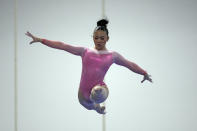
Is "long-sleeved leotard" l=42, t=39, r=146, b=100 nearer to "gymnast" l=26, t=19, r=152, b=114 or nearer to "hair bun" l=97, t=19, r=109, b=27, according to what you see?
"gymnast" l=26, t=19, r=152, b=114

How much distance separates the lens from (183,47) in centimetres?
176

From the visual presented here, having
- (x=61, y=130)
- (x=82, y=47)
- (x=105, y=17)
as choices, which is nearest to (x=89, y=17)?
(x=105, y=17)

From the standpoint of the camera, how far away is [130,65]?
64.3 inches

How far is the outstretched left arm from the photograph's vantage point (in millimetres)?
1588

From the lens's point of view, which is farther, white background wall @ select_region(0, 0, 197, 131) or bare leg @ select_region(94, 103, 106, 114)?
white background wall @ select_region(0, 0, 197, 131)

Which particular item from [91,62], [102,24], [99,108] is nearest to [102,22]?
[102,24]

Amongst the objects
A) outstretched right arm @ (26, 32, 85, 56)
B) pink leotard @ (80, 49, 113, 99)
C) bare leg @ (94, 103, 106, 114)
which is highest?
outstretched right arm @ (26, 32, 85, 56)

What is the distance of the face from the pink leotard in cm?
3

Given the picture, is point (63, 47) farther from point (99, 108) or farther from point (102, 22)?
point (99, 108)

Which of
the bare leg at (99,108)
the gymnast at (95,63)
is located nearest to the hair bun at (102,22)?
the gymnast at (95,63)

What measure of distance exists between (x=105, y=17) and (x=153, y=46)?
30 cm

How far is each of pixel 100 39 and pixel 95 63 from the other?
11cm

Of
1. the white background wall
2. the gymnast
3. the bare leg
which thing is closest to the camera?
the gymnast

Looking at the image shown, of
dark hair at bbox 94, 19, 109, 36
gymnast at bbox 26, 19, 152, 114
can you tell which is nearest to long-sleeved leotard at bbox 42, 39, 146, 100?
gymnast at bbox 26, 19, 152, 114
